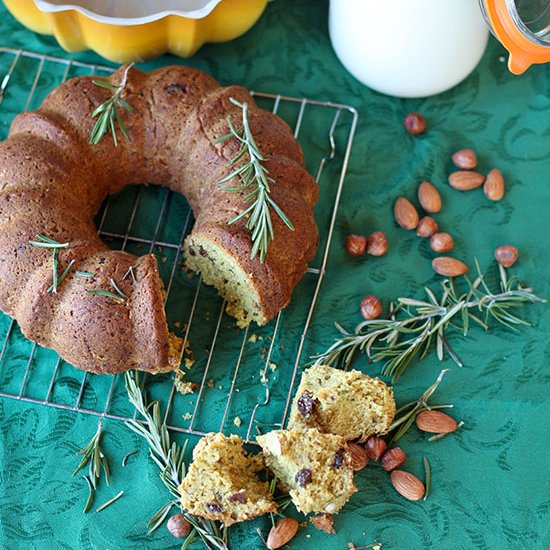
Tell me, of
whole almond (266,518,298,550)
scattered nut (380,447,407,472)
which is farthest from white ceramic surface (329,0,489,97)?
whole almond (266,518,298,550)

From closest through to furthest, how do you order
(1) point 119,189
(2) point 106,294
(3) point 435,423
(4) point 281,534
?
(2) point 106,294
(4) point 281,534
(3) point 435,423
(1) point 119,189

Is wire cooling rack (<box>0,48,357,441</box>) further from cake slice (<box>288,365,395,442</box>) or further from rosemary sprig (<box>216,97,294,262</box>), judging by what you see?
rosemary sprig (<box>216,97,294,262</box>)

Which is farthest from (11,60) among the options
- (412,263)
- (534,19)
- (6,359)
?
(534,19)

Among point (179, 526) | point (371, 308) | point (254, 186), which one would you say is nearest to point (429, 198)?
point (371, 308)

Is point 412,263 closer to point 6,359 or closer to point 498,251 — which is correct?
point 498,251

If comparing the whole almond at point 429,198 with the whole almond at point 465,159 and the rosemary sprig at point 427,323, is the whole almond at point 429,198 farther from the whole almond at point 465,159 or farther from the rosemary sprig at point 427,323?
the rosemary sprig at point 427,323

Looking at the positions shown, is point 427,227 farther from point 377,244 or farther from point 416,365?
point 416,365
